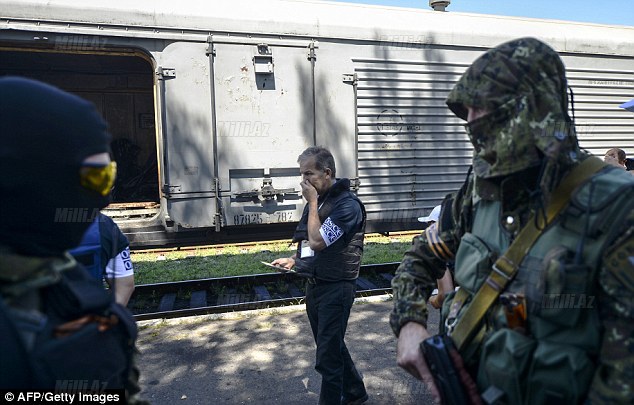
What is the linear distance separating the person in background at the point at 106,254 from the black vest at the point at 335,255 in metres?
1.10

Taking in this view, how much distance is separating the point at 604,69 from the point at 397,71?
12.9 ft

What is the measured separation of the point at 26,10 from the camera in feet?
18.8

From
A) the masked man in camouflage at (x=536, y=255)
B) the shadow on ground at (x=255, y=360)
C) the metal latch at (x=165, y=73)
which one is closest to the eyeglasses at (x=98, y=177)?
the masked man in camouflage at (x=536, y=255)

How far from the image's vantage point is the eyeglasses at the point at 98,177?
3.63 feet

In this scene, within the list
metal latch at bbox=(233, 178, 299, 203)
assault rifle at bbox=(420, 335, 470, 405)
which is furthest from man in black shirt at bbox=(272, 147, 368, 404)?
metal latch at bbox=(233, 178, 299, 203)

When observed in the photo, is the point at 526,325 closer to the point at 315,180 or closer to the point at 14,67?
the point at 315,180

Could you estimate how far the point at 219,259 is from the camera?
746 cm

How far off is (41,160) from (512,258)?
1.30 meters

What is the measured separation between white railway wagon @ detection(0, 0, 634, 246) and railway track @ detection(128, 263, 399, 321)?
0.86m

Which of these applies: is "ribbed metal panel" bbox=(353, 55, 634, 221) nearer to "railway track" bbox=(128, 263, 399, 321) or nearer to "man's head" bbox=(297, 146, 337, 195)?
"railway track" bbox=(128, 263, 399, 321)

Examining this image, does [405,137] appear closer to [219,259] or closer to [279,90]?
[279,90]

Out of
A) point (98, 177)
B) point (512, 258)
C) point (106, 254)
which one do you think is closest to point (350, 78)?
point (106, 254)

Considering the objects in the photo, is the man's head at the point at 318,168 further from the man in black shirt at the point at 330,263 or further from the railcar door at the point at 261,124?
the railcar door at the point at 261,124

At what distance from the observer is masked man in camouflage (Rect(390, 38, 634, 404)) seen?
127 cm
